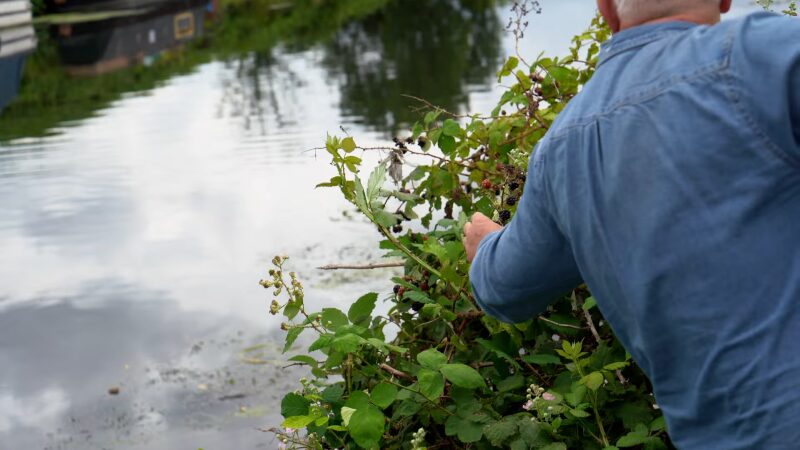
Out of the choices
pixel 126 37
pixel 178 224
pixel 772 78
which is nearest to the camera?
pixel 772 78

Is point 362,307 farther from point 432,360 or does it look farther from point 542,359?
point 542,359

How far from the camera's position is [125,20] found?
95.8 ft

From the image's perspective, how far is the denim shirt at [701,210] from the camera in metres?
1.75

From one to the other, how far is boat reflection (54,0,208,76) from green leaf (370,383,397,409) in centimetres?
1829

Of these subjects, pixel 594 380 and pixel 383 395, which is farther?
pixel 383 395

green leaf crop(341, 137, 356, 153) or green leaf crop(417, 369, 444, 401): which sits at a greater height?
green leaf crop(341, 137, 356, 153)

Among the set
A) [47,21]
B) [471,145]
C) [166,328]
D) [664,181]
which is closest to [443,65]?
[166,328]

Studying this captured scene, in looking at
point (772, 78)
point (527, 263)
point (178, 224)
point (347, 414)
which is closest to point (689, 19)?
point (772, 78)

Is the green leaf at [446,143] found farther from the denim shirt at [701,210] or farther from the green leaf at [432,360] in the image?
the denim shirt at [701,210]

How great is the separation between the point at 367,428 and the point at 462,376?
26 centimetres

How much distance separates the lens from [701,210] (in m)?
1.78

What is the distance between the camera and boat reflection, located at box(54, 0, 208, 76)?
2125 cm

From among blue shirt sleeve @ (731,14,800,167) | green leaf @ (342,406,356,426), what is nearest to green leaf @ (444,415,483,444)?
green leaf @ (342,406,356,426)

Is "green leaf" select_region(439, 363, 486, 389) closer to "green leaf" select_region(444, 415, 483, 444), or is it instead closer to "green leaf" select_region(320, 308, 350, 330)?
"green leaf" select_region(444, 415, 483, 444)
